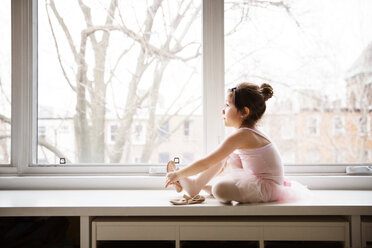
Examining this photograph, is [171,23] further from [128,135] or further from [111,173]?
[111,173]

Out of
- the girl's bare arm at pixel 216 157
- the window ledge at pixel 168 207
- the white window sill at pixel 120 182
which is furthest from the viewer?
the white window sill at pixel 120 182

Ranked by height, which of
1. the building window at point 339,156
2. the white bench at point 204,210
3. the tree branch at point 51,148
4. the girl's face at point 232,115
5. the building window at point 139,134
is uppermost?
the girl's face at point 232,115

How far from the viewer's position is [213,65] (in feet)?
5.73

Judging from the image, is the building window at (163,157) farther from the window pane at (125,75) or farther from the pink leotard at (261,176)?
the pink leotard at (261,176)

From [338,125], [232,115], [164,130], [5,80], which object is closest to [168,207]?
[232,115]

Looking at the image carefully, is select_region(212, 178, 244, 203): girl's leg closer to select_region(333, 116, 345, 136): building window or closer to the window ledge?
the window ledge

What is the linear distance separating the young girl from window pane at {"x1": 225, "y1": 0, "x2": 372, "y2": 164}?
382 mm

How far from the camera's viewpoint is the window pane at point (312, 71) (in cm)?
177

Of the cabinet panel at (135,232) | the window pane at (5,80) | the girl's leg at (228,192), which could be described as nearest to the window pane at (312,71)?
the girl's leg at (228,192)

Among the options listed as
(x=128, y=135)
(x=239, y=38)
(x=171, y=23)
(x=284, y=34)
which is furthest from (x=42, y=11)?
(x=284, y=34)

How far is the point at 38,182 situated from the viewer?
1.72 meters

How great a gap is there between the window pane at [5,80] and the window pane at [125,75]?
185mm

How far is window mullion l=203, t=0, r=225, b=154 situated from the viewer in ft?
5.71

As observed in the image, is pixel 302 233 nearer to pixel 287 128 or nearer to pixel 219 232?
pixel 219 232
